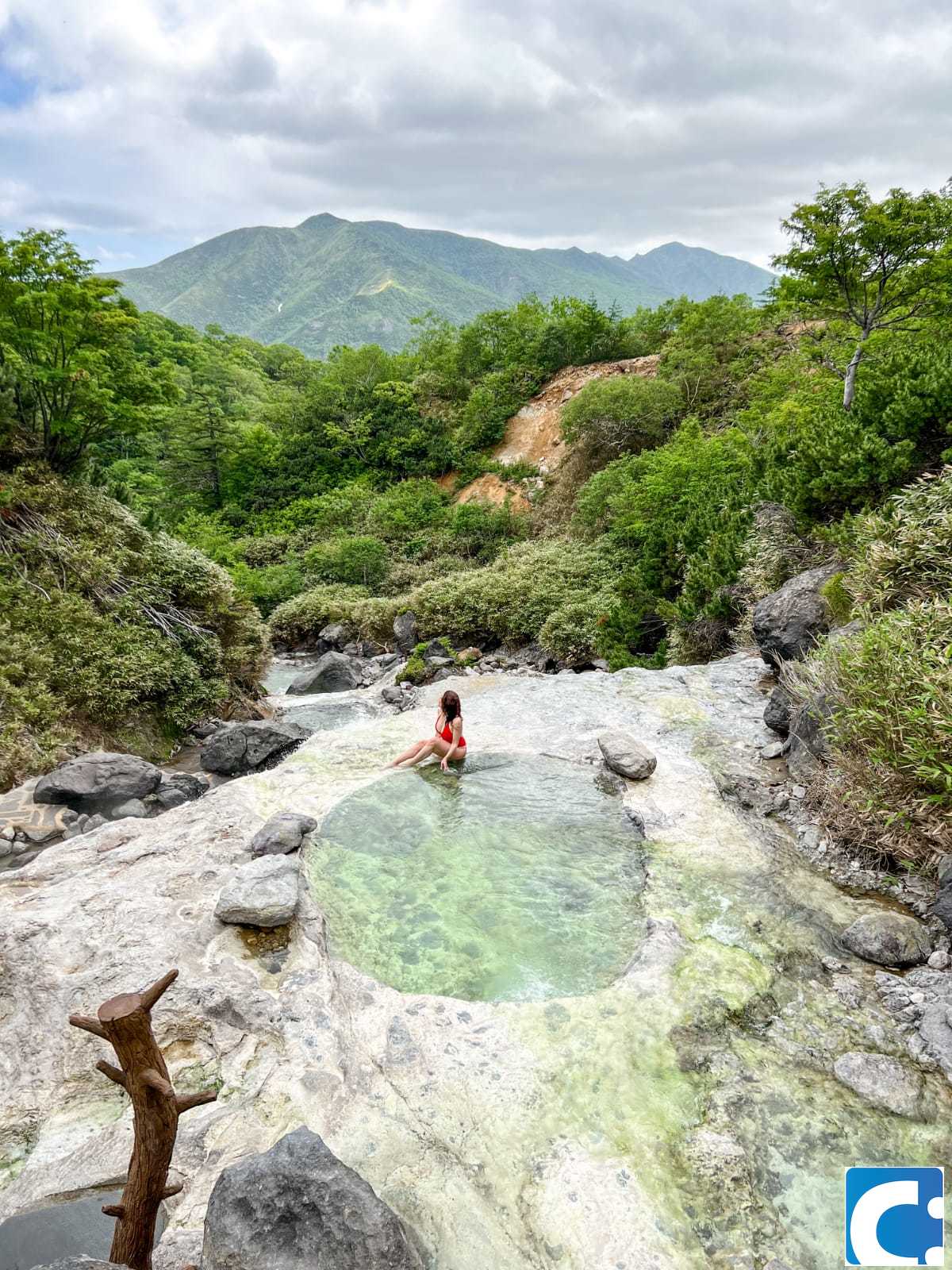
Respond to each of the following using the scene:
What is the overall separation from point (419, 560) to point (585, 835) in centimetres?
1724

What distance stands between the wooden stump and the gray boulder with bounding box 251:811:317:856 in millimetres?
3052

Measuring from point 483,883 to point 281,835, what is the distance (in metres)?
1.71

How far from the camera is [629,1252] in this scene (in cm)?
246

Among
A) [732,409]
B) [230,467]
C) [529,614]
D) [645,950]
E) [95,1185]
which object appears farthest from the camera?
[230,467]

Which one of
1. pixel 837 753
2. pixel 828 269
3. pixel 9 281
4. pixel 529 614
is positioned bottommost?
pixel 529 614

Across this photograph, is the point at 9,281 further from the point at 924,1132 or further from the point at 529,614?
the point at 924,1132

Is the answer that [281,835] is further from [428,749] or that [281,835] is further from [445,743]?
[445,743]

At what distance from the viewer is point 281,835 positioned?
5211 millimetres

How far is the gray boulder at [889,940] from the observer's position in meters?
3.92

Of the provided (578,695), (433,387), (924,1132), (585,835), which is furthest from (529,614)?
(433,387)

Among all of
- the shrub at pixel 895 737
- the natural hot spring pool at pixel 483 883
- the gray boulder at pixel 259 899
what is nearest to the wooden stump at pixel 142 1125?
the natural hot spring pool at pixel 483 883

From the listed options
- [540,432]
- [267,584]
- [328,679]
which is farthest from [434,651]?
[540,432]

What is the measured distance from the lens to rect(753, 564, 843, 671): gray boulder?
24.9 ft

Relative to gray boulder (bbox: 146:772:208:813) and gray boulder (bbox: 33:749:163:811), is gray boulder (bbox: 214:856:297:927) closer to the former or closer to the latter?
gray boulder (bbox: 146:772:208:813)
